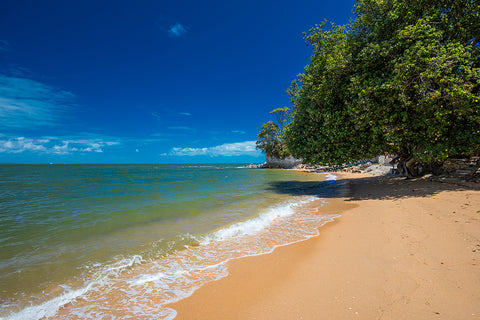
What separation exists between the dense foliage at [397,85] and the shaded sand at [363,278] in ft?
21.8

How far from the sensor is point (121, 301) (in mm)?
3684

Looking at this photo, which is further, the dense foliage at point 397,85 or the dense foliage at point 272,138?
the dense foliage at point 272,138

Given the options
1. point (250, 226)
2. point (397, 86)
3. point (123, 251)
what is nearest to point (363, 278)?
point (250, 226)

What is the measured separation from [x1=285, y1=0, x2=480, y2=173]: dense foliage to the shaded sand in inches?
262

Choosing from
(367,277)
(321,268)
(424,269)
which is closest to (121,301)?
(321,268)

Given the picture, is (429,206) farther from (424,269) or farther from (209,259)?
(209,259)

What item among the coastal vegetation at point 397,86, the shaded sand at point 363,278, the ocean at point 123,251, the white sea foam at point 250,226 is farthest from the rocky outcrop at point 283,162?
the shaded sand at point 363,278

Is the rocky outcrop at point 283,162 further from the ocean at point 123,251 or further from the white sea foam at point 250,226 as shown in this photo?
the ocean at point 123,251

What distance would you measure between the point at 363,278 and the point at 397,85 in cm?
1105

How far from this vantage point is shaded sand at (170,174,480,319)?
2.86 meters

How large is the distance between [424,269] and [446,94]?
11147 mm

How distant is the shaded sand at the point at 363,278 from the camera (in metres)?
2.86

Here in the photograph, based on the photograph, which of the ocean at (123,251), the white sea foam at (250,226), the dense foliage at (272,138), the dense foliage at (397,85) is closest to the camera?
the ocean at (123,251)

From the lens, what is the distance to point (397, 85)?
1060 centimetres
